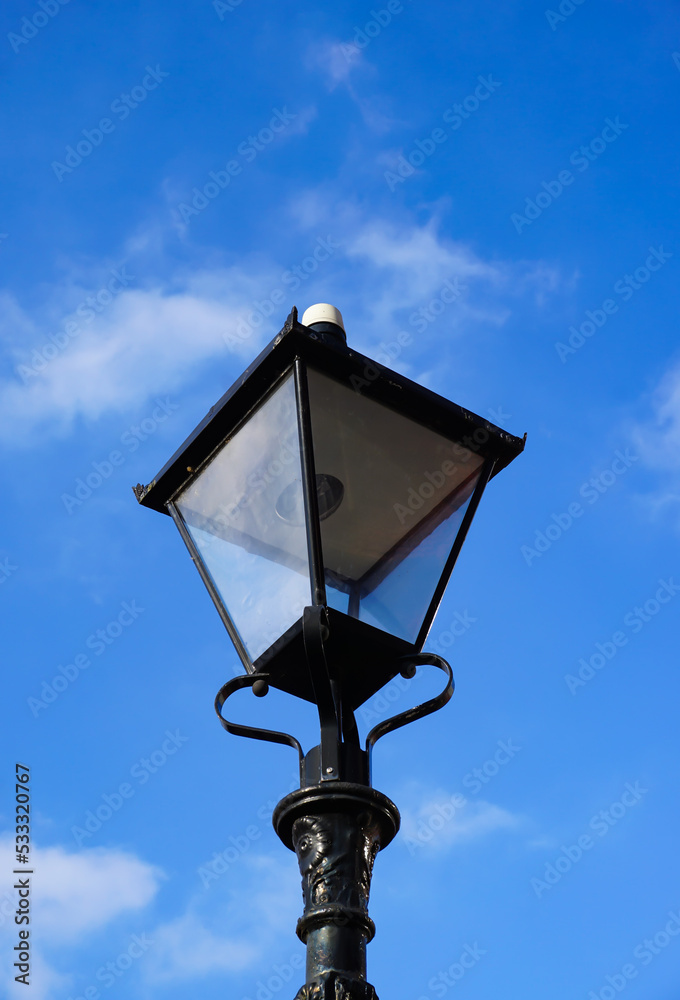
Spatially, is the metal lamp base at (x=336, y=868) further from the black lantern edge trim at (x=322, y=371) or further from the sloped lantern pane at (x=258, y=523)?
the black lantern edge trim at (x=322, y=371)

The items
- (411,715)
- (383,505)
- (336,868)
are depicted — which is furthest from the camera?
(383,505)

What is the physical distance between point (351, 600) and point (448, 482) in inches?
18.7

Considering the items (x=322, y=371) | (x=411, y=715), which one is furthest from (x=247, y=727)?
(x=322, y=371)

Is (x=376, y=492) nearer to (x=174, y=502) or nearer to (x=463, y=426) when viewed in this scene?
(x=463, y=426)

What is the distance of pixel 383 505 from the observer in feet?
9.77

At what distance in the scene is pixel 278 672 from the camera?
2777 mm

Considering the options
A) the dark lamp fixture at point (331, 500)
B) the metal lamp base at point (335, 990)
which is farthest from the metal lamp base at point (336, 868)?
→ the dark lamp fixture at point (331, 500)

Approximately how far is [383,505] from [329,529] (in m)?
0.21

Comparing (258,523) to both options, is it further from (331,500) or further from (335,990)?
(335,990)

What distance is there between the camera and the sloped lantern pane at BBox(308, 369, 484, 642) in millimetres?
2863

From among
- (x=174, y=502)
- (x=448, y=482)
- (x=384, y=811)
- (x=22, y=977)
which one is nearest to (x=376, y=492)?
(x=448, y=482)

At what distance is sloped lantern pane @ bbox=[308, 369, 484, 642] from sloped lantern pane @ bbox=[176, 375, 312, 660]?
0.34 feet

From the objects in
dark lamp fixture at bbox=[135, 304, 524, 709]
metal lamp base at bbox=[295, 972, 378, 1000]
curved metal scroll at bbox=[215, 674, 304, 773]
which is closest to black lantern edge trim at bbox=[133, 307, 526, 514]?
dark lamp fixture at bbox=[135, 304, 524, 709]

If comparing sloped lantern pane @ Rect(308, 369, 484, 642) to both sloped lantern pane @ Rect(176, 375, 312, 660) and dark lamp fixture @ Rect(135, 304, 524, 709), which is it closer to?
dark lamp fixture @ Rect(135, 304, 524, 709)
